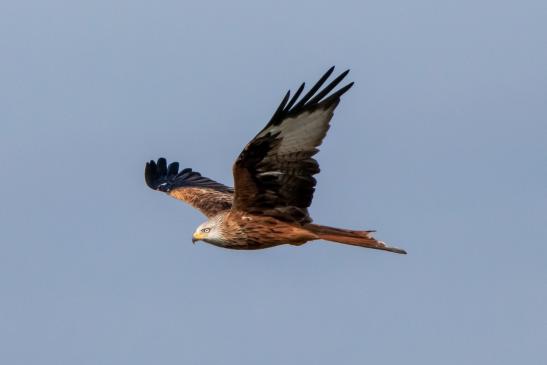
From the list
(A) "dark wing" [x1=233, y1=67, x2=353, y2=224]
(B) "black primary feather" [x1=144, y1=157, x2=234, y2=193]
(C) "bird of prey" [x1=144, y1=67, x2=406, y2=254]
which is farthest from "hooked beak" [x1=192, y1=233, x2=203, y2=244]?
(B) "black primary feather" [x1=144, y1=157, x2=234, y2=193]

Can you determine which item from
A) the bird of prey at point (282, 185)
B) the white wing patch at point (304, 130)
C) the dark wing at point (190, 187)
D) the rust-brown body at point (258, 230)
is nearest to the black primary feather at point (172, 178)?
the dark wing at point (190, 187)

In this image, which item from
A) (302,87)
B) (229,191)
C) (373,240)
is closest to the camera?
(302,87)

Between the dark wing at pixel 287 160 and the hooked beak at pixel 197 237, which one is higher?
the dark wing at pixel 287 160

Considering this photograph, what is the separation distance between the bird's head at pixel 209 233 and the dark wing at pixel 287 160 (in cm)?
33

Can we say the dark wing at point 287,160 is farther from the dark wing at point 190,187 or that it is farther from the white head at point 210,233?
the dark wing at point 190,187

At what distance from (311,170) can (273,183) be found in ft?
1.45

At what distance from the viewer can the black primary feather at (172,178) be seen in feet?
54.7

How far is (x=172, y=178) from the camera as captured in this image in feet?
56.6

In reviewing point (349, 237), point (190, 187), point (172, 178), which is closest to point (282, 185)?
point (349, 237)

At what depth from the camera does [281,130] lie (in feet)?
39.9

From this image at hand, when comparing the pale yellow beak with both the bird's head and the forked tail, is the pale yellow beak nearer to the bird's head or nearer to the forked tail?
the bird's head

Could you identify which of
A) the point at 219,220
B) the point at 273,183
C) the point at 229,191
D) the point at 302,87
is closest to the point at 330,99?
the point at 302,87

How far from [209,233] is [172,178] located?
4227 mm

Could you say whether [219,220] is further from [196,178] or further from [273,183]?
[196,178]
